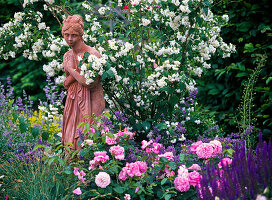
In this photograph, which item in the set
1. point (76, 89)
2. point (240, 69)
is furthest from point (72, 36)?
point (240, 69)

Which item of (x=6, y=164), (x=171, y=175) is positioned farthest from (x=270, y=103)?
(x=6, y=164)

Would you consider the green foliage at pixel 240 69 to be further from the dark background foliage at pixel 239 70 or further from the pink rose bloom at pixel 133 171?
the pink rose bloom at pixel 133 171

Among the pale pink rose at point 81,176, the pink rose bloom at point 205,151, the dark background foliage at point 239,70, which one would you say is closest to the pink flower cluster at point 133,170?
the pale pink rose at point 81,176

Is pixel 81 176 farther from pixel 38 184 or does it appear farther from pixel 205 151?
pixel 205 151

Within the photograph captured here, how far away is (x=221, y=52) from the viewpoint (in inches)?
146

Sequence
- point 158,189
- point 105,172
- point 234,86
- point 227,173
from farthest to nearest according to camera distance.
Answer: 1. point 234,86
2. point 158,189
3. point 105,172
4. point 227,173

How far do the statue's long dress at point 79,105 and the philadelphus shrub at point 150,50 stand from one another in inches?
9.9

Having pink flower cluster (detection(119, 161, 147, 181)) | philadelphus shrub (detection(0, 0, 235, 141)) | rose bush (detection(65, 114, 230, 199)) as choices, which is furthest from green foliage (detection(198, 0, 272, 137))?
pink flower cluster (detection(119, 161, 147, 181))

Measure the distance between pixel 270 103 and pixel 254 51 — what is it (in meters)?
0.77

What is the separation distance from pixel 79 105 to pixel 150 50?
985mm

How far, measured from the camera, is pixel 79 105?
318cm

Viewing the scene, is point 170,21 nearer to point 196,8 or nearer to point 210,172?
point 196,8

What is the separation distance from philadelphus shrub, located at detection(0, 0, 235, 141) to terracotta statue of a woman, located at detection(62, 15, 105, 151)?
147mm

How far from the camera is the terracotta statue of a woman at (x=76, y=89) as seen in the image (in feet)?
10.0
